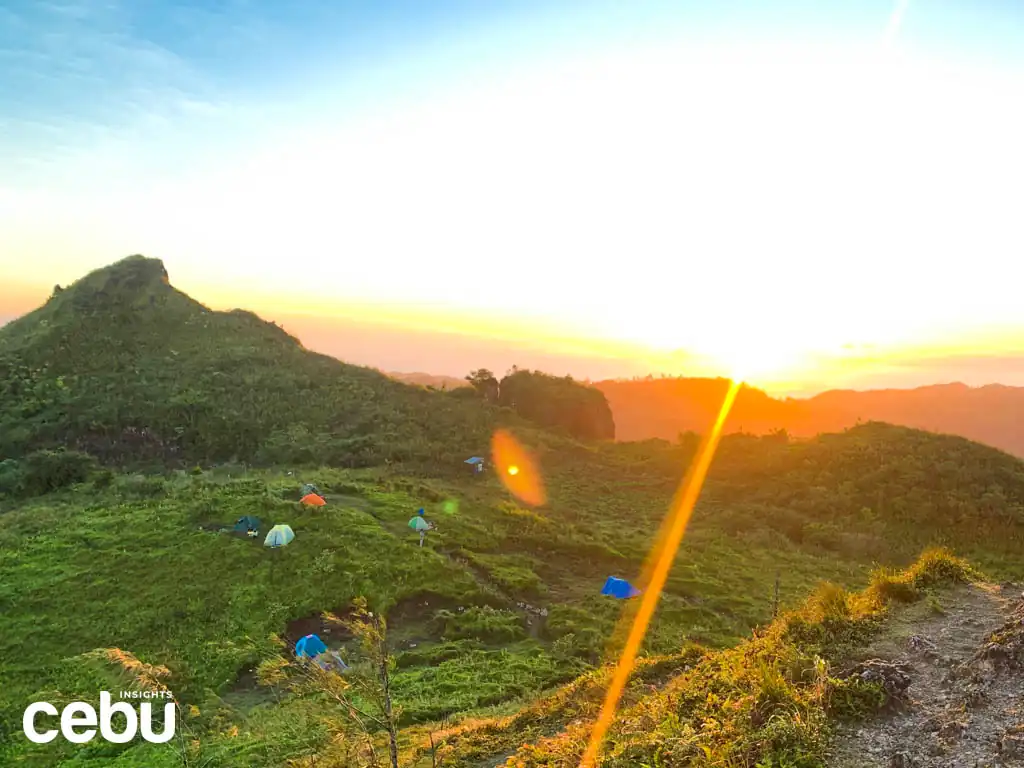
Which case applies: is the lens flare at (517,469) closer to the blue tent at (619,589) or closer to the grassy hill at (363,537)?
the grassy hill at (363,537)

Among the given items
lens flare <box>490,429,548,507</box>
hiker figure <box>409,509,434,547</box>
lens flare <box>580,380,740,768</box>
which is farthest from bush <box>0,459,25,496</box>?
lens flare <box>580,380,740,768</box>

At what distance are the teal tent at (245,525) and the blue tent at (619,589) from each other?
1552 centimetres

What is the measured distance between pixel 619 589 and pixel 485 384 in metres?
53.1

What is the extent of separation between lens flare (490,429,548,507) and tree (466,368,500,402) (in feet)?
52.7

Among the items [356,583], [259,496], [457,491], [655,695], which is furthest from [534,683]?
[457,491]

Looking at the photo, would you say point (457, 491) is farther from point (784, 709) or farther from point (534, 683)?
point (784, 709)

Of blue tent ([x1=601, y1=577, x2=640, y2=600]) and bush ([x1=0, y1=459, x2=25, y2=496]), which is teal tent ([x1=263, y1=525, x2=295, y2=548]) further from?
bush ([x1=0, y1=459, x2=25, y2=496])

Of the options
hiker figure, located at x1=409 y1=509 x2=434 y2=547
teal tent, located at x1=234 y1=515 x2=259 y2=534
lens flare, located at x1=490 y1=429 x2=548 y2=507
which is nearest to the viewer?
teal tent, located at x1=234 y1=515 x2=259 y2=534

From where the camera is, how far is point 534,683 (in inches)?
610

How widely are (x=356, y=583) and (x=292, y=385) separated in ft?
138

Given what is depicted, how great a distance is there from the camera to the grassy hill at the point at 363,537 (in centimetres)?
1459

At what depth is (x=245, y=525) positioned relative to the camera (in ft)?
80.5

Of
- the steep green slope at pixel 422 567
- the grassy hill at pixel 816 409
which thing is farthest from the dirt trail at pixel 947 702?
the grassy hill at pixel 816 409

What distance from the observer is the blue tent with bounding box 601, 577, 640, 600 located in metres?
22.6
